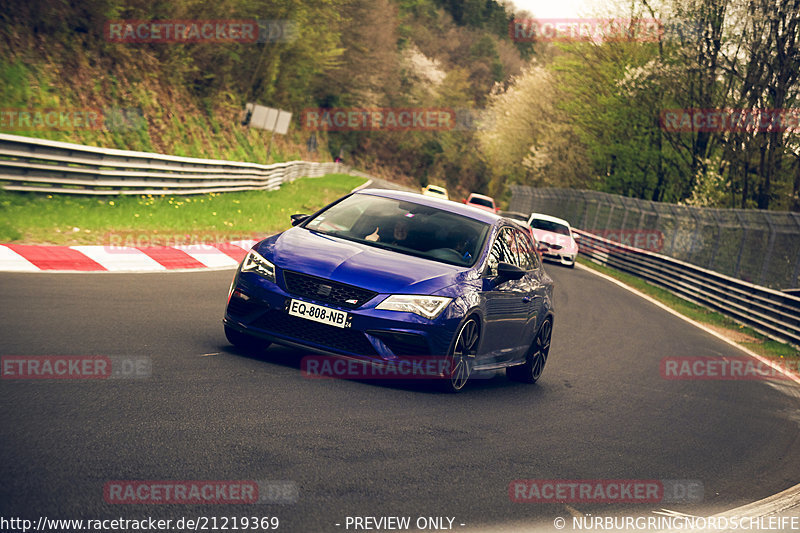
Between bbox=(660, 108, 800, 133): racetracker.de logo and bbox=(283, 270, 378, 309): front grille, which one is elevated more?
bbox=(660, 108, 800, 133): racetracker.de logo

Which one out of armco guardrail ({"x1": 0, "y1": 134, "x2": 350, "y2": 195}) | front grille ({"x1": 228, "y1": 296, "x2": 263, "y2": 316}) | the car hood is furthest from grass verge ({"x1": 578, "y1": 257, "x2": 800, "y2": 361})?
armco guardrail ({"x1": 0, "y1": 134, "x2": 350, "y2": 195})

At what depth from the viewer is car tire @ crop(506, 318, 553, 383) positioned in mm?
9711

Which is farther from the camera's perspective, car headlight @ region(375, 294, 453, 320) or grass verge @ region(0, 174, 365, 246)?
grass verge @ region(0, 174, 365, 246)

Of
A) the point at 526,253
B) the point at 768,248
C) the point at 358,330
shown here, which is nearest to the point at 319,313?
the point at 358,330

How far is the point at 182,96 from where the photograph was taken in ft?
119

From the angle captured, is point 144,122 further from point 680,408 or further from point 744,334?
point 680,408

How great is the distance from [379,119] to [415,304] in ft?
275

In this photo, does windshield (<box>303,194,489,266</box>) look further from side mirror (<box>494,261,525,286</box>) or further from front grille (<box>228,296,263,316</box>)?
front grille (<box>228,296,263,316</box>)

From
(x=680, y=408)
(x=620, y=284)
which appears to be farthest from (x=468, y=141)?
(x=680, y=408)

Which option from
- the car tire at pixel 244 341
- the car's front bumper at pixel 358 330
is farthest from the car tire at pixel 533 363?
the car tire at pixel 244 341

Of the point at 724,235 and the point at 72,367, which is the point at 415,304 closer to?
the point at 72,367

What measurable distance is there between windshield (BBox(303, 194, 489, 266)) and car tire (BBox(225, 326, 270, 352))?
1182 millimetres

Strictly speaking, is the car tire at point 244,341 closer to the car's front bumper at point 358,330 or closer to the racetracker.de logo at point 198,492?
the car's front bumper at point 358,330

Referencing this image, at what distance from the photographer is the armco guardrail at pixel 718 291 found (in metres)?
19.0
